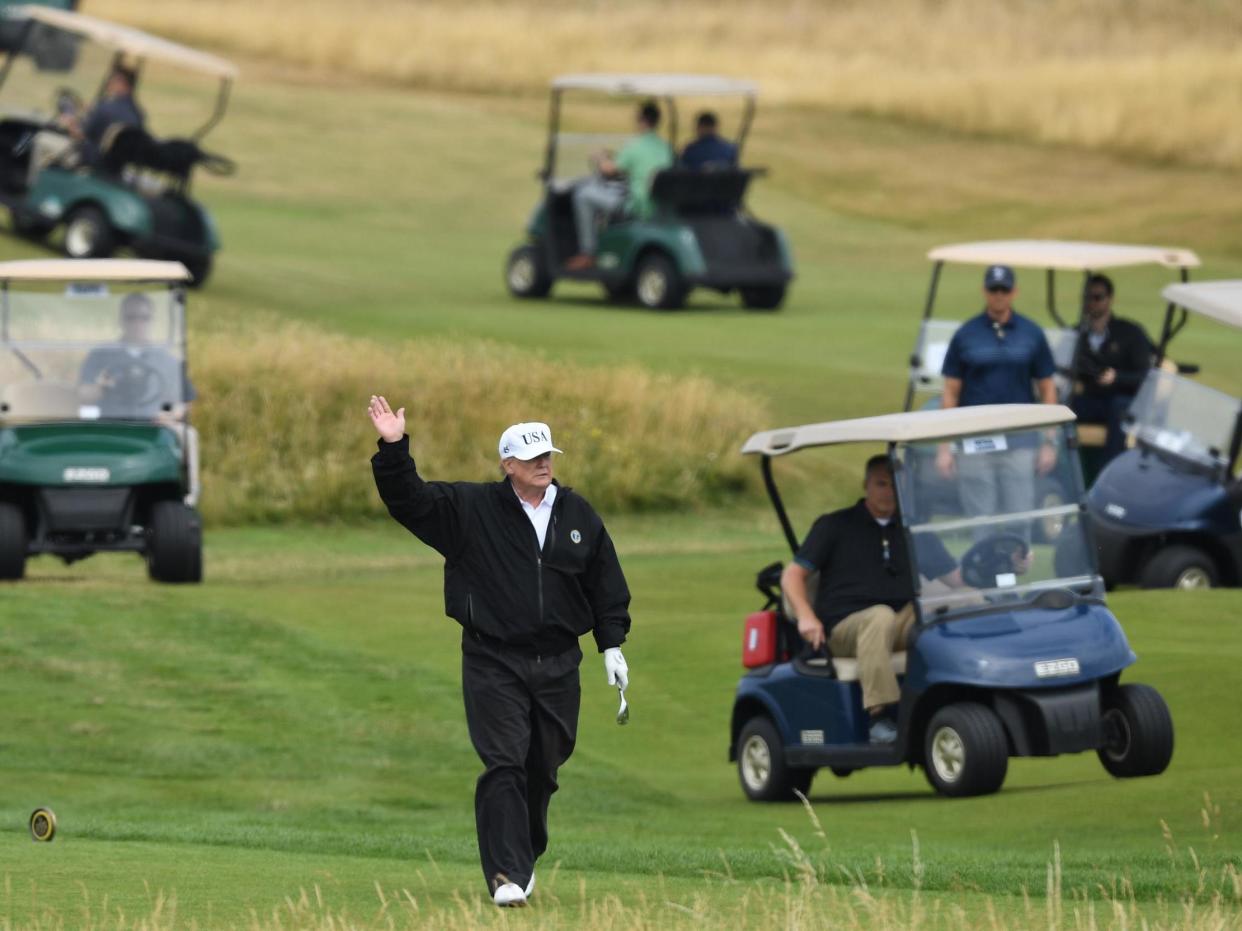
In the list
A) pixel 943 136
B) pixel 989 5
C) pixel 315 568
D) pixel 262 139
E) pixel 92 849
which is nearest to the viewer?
pixel 92 849

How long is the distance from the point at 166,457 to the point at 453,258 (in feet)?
65.6

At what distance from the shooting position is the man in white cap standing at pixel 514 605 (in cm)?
848

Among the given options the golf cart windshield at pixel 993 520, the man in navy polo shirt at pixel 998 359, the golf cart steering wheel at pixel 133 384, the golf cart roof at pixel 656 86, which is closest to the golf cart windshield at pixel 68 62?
the golf cart roof at pixel 656 86

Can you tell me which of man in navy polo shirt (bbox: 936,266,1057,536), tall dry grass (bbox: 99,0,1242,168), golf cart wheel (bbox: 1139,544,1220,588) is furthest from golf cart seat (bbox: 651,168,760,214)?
tall dry grass (bbox: 99,0,1242,168)

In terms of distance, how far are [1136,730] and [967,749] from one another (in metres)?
0.77

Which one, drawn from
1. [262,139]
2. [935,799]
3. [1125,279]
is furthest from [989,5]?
[935,799]

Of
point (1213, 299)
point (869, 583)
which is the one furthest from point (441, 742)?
point (1213, 299)

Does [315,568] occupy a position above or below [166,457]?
below

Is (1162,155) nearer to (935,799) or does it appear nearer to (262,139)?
(262,139)

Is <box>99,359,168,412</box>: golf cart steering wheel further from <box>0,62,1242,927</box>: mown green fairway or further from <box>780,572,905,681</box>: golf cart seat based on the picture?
<box>780,572,905,681</box>: golf cart seat

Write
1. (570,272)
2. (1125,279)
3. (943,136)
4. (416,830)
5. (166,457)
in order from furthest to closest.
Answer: (943,136) < (1125,279) < (570,272) < (166,457) < (416,830)

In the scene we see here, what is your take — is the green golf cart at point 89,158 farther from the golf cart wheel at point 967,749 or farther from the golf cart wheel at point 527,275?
the golf cart wheel at point 967,749

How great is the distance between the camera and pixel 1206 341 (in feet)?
99.2

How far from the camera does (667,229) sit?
94.6 feet
